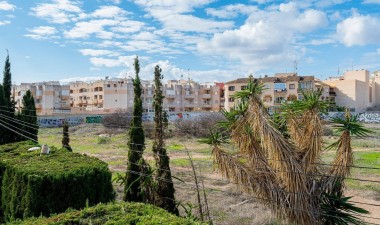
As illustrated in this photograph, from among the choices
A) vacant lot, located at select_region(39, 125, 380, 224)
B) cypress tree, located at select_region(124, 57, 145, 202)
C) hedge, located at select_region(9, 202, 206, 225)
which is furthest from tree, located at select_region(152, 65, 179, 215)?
hedge, located at select_region(9, 202, 206, 225)

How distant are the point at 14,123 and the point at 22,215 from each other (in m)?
9.61

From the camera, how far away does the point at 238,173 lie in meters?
7.21

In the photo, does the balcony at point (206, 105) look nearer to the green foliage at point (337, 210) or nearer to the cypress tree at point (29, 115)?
the cypress tree at point (29, 115)

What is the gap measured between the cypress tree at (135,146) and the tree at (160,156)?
121 cm

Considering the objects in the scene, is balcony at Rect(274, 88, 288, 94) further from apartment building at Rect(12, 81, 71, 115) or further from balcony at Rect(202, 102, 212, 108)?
apartment building at Rect(12, 81, 71, 115)

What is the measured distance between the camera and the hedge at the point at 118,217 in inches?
182

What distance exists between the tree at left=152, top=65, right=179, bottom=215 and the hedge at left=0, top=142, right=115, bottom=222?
1.33m

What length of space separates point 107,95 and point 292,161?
6591 centimetres

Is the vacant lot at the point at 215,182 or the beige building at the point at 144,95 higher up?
the beige building at the point at 144,95

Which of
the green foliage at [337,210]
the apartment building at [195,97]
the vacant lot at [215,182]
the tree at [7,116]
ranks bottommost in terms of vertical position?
the vacant lot at [215,182]

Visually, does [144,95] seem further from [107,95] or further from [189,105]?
[189,105]

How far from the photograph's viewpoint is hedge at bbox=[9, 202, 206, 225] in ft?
15.2

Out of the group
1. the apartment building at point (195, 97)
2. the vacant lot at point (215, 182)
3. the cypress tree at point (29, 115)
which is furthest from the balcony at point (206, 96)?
the cypress tree at point (29, 115)

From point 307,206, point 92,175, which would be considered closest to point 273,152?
point 307,206
